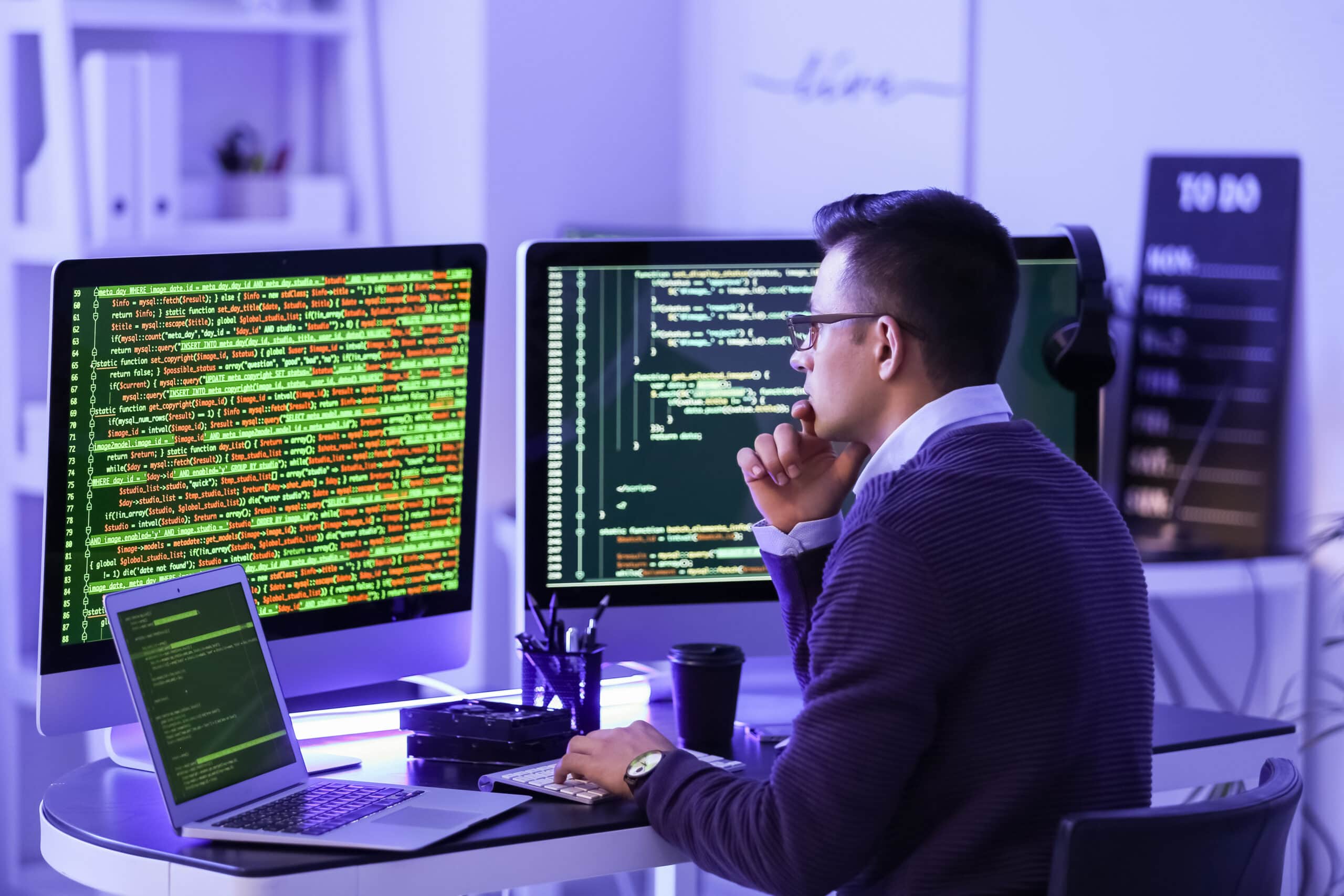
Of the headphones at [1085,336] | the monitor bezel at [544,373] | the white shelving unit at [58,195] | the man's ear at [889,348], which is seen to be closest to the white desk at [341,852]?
the monitor bezel at [544,373]

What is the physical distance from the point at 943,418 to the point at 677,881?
819 mm

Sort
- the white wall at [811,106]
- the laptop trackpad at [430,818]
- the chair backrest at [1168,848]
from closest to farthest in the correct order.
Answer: the chair backrest at [1168,848], the laptop trackpad at [430,818], the white wall at [811,106]

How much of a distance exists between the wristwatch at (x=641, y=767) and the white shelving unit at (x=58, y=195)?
1454 millimetres

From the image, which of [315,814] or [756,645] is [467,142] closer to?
[756,645]

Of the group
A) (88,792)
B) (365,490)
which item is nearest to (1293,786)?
(365,490)

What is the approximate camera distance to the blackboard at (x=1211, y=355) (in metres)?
2.14

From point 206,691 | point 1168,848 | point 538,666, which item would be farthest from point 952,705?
point 206,691

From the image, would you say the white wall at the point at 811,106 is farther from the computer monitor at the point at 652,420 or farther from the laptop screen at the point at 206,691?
the laptop screen at the point at 206,691

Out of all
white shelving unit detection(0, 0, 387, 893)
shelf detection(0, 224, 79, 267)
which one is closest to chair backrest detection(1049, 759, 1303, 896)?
white shelving unit detection(0, 0, 387, 893)

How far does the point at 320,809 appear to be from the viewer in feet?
4.37

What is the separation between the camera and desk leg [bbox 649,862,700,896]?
1.88 metres

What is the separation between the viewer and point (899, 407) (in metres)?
1.39

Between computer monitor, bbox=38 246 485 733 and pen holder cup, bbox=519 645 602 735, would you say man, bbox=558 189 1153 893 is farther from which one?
computer monitor, bbox=38 246 485 733

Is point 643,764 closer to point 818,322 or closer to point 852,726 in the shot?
point 852,726
